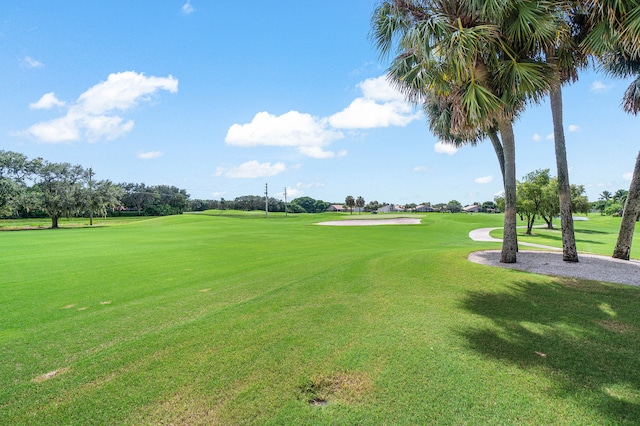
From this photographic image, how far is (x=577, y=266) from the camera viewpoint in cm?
923

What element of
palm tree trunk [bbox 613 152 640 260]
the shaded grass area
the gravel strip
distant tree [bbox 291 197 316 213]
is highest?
distant tree [bbox 291 197 316 213]

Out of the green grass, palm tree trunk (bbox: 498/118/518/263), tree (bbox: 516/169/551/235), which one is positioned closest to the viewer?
the green grass

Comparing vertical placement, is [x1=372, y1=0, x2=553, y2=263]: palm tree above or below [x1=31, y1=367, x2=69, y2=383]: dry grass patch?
above

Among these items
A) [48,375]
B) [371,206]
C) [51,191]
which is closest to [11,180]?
[51,191]

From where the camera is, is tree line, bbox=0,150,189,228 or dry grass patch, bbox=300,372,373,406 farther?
tree line, bbox=0,150,189,228

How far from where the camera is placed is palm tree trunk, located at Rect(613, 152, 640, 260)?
32.1 ft

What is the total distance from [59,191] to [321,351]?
50279 millimetres

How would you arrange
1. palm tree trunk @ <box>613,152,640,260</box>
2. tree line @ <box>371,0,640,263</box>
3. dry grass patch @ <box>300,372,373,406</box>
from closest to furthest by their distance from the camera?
dry grass patch @ <box>300,372,373,406</box>, tree line @ <box>371,0,640,263</box>, palm tree trunk @ <box>613,152,640,260</box>

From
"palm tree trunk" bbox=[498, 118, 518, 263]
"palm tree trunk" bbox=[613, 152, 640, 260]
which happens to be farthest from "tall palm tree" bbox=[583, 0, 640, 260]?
"palm tree trunk" bbox=[498, 118, 518, 263]

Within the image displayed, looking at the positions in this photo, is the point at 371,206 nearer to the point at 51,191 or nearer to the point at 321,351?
the point at 51,191

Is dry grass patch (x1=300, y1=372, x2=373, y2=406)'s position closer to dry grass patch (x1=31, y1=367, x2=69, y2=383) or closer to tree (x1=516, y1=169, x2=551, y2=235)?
dry grass patch (x1=31, y1=367, x2=69, y2=383)

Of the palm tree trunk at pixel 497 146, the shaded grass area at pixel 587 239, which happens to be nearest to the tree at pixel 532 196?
the shaded grass area at pixel 587 239

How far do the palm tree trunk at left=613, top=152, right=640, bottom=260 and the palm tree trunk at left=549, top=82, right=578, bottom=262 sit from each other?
5.99ft

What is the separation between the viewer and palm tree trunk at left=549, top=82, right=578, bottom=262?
992cm
